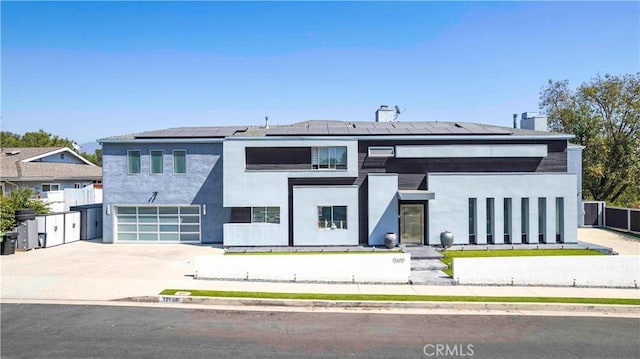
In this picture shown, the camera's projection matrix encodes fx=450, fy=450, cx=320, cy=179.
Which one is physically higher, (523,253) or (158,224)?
(158,224)

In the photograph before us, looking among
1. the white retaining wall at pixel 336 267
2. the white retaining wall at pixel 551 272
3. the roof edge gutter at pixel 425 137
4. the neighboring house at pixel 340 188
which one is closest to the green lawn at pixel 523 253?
the neighboring house at pixel 340 188

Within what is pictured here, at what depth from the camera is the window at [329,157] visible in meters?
23.2

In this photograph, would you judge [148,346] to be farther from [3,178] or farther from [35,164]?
[35,164]

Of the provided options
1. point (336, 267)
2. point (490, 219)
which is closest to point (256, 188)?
point (336, 267)

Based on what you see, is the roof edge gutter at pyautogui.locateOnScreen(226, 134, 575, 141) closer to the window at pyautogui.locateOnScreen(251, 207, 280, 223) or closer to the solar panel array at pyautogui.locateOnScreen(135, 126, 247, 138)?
the solar panel array at pyautogui.locateOnScreen(135, 126, 247, 138)

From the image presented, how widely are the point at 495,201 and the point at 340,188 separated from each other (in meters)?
7.81

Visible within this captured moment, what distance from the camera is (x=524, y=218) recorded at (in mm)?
22953

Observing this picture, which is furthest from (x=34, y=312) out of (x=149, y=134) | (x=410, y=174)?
(x=410, y=174)

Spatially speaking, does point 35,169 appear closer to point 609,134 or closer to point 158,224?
point 158,224

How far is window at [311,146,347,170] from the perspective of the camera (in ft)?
76.2

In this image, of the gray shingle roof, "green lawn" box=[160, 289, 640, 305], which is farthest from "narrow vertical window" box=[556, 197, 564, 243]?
the gray shingle roof

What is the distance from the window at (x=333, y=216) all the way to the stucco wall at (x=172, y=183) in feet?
17.9

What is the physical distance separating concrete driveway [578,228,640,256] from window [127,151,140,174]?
2443 cm

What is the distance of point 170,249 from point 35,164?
22354 millimetres
